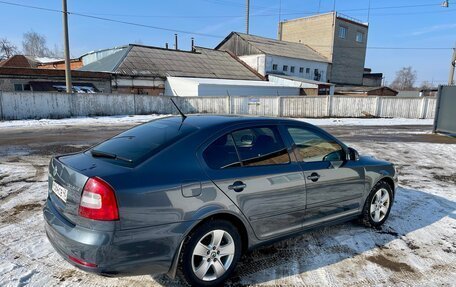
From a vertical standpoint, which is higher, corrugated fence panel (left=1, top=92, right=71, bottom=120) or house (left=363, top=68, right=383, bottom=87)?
house (left=363, top=68, right=383, bottom=87)

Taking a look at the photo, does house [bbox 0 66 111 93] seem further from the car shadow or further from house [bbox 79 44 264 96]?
the car shadow

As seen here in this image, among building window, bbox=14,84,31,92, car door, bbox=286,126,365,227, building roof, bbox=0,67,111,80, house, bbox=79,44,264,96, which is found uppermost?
house, bbox=79,44,264,96

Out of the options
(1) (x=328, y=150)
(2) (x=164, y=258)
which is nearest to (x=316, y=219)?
(1) (x=328, y=150)

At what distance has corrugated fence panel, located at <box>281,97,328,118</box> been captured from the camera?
23812 mm

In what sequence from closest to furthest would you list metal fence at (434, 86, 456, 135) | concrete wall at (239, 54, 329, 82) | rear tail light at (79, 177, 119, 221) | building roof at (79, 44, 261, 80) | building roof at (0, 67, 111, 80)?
rear tail light at (79, 177, 119, 221), metal fence at (434, 86, 456, 135), building roof at (0, 67, 111, 80), building roof at (79, 44, 261, 80), concrete wall at (239, 54, 329, 82)

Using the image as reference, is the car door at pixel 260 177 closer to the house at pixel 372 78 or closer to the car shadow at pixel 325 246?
the car shadow at pixel 325 246

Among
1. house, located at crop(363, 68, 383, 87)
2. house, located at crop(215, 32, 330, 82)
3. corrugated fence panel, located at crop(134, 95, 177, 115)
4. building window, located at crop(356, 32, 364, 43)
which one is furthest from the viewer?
house, located at crop(363, 68, 383, 87)

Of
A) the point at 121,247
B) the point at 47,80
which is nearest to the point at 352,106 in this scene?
the point at 47,80

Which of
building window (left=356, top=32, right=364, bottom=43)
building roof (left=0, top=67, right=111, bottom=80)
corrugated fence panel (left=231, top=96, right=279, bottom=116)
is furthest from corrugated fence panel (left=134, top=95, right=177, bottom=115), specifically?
building window (left=356, top=32, right=364, bottom=43)

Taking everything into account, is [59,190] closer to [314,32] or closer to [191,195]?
[191,195]

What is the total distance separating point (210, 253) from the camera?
2.79m

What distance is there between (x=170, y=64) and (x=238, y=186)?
104 ft

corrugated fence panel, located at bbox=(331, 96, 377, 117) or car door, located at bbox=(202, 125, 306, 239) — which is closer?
car door, located at bbox=(202, 125, 306, 239)

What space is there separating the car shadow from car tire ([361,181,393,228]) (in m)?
0.10
